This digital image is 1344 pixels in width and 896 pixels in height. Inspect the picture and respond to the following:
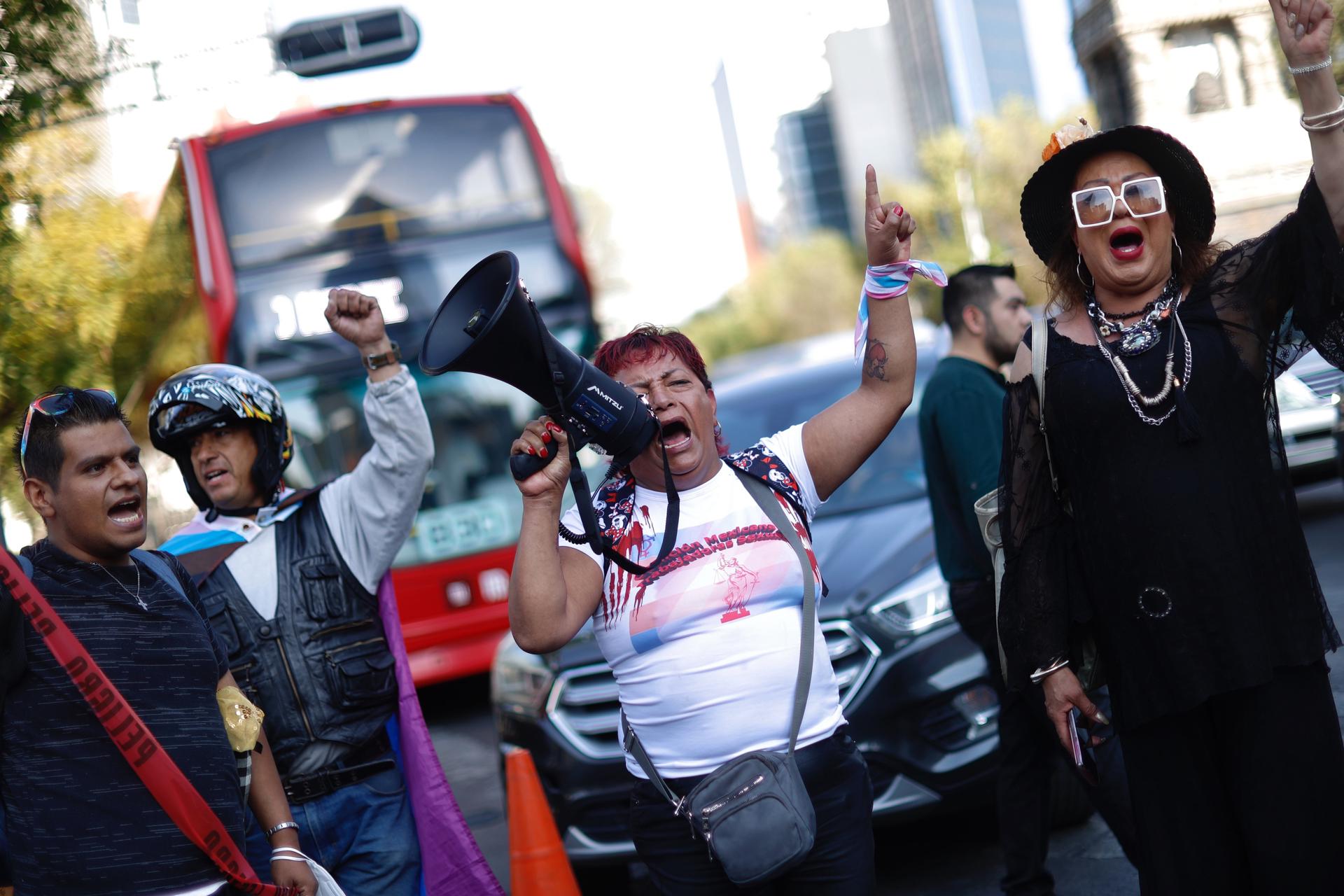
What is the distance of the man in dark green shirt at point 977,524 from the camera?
3.86 meters

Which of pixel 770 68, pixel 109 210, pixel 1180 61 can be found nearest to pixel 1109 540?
pixel 109 210

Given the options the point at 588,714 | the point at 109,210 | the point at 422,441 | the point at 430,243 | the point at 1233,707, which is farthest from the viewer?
the point at 109,210

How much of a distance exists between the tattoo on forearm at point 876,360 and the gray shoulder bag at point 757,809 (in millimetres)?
617

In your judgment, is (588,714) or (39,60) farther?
(39,60)

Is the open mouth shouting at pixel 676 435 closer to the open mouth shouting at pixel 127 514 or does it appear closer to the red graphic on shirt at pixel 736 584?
the red graphic on shirt at pixel 736 584

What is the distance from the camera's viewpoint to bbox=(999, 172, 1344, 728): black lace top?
2.54m

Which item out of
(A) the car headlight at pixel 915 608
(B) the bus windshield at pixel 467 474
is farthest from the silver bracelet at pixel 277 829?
(B) the bus windshield at pixel 467 474

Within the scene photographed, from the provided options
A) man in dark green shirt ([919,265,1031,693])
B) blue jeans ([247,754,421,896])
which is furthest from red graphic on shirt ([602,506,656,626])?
man in dark green shirt ([919,265,1031,693])

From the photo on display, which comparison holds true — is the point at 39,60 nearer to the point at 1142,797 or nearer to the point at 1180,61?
the point at 1142,797

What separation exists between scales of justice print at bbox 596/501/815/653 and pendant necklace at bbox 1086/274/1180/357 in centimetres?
78

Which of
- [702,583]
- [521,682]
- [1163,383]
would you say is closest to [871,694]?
[521,682]

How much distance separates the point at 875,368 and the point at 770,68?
170 metres

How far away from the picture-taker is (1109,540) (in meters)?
2.67

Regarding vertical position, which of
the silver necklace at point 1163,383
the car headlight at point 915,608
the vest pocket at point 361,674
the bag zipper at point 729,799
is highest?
the silver necklace at point 1163,383
